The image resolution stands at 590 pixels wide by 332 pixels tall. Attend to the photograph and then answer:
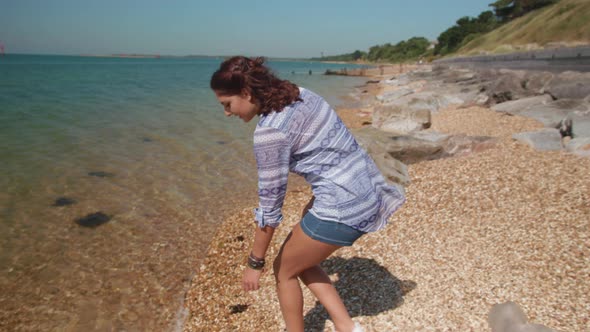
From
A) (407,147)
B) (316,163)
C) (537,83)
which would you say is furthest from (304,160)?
(537,83)

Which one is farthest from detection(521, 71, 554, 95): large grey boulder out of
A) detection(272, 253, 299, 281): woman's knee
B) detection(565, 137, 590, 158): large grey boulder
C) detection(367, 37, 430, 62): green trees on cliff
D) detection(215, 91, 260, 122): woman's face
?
detection(367, 37, 430, 62): green trees on cliff

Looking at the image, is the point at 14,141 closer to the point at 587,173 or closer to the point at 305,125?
the point at 305,125

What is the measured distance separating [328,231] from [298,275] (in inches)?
16.5

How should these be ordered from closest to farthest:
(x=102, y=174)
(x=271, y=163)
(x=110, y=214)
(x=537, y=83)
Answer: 1. (x=271, y=163)
2. (x=110, y=214)
3. (x=102, y=174)
4. (x=537, y=83)

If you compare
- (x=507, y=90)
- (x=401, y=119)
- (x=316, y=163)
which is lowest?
(x=401, y=119)

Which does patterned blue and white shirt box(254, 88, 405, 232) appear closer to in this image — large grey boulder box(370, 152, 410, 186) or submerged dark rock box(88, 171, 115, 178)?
large grey boulder box(370, 152, 410, 186)

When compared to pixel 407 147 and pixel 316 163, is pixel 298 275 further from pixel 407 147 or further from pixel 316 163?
pixel 407 147

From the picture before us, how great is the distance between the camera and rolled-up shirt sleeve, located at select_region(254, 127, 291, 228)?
1793mm

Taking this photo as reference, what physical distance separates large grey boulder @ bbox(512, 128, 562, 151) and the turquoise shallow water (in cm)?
468

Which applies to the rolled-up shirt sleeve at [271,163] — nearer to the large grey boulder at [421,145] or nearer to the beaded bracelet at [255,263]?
the beaded bracelet at [255,263]

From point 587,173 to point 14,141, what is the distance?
1311 cm

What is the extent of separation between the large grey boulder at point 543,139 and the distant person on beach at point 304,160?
5.49 m

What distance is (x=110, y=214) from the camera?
6.12 meters

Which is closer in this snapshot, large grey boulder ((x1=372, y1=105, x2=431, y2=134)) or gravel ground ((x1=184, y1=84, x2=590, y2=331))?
gravel ground ((x1=184, y1=84, x2=590, y2=331))
